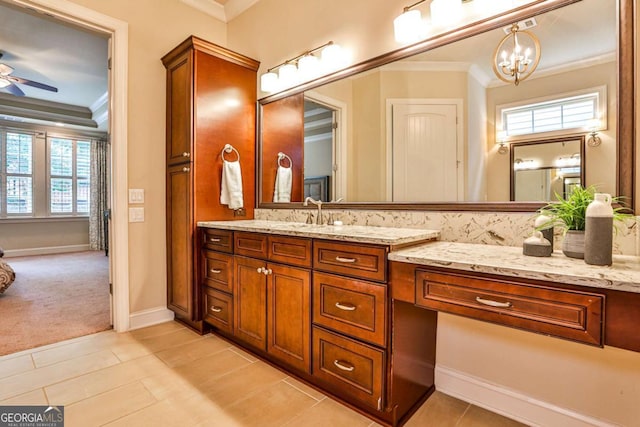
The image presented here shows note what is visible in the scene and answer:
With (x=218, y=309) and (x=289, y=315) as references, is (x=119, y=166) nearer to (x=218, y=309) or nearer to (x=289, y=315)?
(x=218, y=309)

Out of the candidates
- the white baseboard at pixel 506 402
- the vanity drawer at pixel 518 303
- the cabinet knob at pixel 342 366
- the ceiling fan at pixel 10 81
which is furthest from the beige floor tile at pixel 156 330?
the ceiling fan at pixel 10 81

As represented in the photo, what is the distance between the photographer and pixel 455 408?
162 cm

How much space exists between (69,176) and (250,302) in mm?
6776

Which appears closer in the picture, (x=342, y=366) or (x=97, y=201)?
(x=342, y=366)

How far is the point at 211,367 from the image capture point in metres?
1.99

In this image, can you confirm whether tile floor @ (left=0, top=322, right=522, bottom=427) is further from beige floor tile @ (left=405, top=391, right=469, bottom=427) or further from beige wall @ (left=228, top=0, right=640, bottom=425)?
beige wall @ (left=228, top=0, right=640, bottom=425)

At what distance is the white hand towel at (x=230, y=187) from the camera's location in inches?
104

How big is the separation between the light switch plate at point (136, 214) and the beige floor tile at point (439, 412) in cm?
238

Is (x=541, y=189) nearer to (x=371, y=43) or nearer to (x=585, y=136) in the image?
(x=585, y=136)

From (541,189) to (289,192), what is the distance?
176 centimetres

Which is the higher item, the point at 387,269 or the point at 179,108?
the point at 179,108

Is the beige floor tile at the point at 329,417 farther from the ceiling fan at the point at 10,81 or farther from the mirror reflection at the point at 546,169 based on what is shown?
the ceiling fan at the point at 10,81

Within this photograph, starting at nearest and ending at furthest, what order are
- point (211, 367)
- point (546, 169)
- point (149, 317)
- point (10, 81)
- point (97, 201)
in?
point (546, 169) < point (211, 367) < point (149, 317) < point (10, 81) < point (97, 201)

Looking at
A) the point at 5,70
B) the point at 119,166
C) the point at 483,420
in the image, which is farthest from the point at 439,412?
the point at 5,70
